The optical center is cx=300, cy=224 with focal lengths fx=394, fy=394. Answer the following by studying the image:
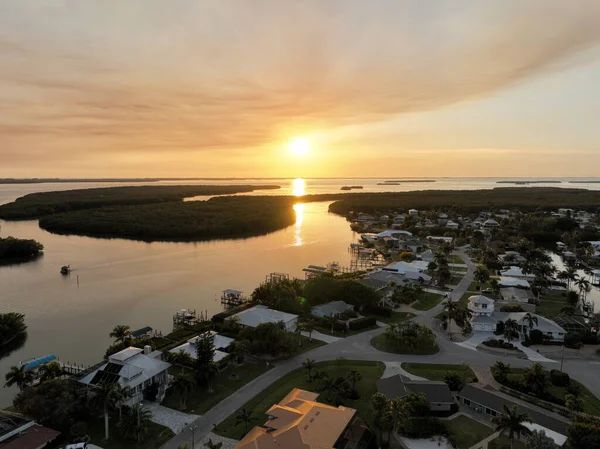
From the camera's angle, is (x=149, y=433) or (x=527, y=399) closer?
(x=149, y=433)

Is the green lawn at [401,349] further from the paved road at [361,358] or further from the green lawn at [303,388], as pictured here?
the green lawn at [303,388]

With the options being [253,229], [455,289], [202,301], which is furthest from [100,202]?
[455,289]

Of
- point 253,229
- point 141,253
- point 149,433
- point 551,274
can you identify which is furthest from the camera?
point 253,229

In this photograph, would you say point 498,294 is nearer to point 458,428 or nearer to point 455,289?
point 455,289

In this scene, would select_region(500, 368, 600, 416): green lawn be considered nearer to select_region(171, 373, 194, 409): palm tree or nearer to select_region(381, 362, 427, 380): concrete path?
select_region(381, 362, 427, 380): concrete path

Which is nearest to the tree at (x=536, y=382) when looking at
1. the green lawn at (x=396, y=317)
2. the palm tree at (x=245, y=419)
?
the green lawn at (x=396, y=317)

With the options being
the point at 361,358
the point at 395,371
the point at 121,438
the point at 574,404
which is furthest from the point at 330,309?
the point at 121,438

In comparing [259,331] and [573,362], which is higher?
[259,331]
